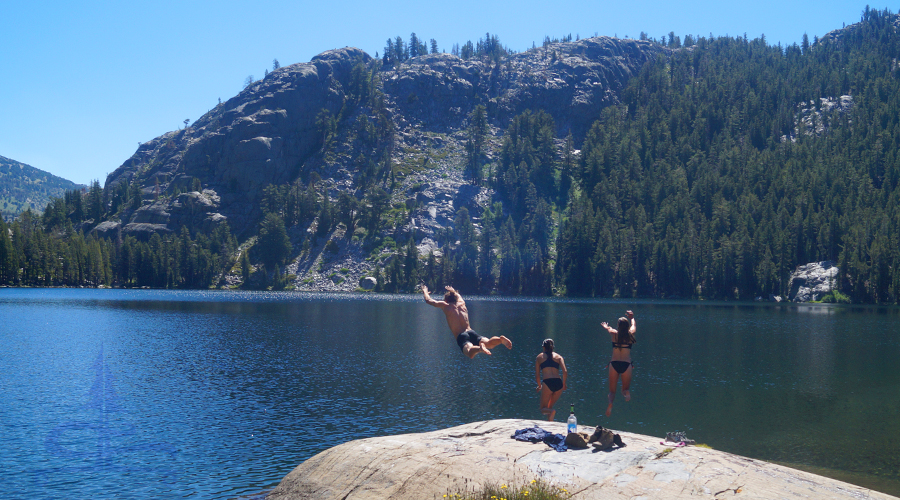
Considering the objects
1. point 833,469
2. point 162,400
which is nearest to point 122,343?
point 162,400

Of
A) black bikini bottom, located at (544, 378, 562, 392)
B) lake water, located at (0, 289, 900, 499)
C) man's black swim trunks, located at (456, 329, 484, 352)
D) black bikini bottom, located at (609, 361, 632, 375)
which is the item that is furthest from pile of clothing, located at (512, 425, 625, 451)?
lake water, located at (0, 289, 900, 499)

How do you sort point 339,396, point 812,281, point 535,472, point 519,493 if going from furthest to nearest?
1. point 812,281
2. point 339,396
3. point 535,472
4. point 519,493

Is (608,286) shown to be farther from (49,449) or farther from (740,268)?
(49,449)

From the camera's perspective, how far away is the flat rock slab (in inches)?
561

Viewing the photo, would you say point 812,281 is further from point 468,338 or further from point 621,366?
point 468,338

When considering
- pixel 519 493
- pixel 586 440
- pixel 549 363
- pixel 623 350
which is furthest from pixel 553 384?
pixel 519 493

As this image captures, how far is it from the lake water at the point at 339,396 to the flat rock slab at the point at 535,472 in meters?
7.56

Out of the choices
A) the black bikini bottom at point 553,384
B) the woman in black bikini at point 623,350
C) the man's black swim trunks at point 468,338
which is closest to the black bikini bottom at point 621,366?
the woman in black bikini at point 623,350

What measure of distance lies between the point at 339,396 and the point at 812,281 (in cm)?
16604

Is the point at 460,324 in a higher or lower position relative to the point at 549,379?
higher

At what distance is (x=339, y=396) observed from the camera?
40969 millimetres

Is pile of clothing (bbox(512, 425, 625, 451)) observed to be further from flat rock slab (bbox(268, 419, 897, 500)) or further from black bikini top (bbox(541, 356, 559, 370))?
black bikini top (bbox(541, 356, 559, 370))

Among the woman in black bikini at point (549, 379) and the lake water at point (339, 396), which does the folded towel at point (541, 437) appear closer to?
the woman in black bikini at point (549, 379)

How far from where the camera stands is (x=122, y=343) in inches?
2537
